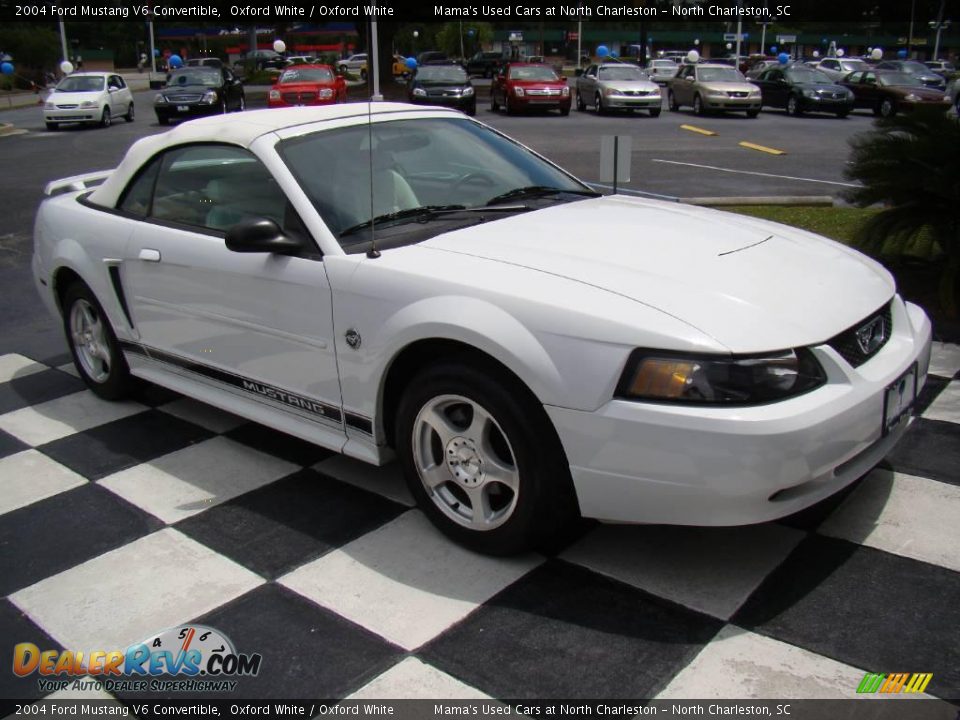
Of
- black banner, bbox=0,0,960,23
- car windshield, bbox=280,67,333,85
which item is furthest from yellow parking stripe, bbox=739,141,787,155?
car windshield, bbox=280,67,333,85

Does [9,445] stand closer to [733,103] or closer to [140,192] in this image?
[140,192]

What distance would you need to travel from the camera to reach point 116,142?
20.5 meters

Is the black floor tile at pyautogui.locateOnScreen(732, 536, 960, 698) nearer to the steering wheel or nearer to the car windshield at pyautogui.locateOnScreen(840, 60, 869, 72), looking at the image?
the steering wheel

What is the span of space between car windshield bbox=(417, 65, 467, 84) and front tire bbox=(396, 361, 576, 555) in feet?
78.3

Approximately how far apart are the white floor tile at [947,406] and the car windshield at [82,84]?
80.5ft

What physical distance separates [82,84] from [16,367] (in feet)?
71.4

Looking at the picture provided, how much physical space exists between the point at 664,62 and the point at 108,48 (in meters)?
58.5

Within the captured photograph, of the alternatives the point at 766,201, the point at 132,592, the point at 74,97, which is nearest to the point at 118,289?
the point at 132,592

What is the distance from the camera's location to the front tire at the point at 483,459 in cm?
305

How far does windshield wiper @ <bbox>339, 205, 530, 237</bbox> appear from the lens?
371 cm

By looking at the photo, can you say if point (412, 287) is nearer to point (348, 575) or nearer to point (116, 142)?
point (348, 575)

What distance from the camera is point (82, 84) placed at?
977 inches

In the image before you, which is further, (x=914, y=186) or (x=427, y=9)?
(x=427, y=9)

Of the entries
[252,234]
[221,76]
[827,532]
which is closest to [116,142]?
[221,76]
